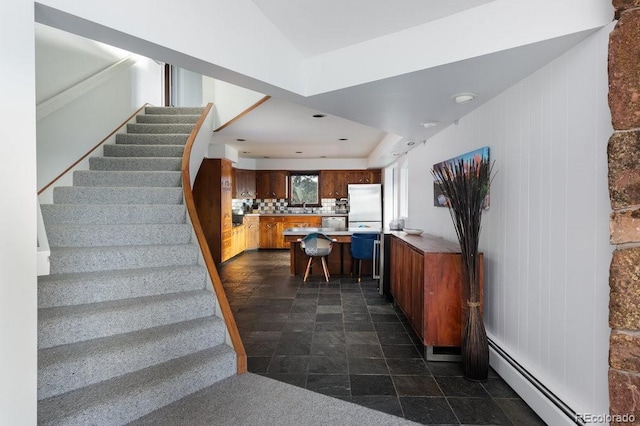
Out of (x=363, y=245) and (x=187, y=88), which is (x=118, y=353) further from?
→ (x=187, y=88)

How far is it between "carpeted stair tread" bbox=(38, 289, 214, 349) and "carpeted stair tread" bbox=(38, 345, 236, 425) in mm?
351

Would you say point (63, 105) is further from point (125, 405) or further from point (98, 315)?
point (125, 405)

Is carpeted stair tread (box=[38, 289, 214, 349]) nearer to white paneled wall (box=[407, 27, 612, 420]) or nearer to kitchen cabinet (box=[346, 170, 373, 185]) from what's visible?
white paneled wall (box=[407, 27, 612, 420])

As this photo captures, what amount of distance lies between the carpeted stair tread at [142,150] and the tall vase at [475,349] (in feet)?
12.5

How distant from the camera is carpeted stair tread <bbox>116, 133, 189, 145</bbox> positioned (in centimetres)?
438

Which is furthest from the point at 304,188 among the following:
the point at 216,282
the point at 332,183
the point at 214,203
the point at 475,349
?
the point at 475,349

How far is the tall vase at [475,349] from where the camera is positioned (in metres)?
2.38

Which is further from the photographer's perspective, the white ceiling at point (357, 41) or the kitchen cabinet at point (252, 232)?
the kitchen cabinet at point (252, 232)

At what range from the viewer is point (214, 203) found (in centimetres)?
650

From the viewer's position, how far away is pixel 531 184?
2.13 meters

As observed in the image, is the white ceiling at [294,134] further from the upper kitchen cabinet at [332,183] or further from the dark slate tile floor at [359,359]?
the dark slate tile floor at [359,359]

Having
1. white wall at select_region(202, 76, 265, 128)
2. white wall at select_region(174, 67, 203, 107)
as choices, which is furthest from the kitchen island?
white wall at select_region(174, 67, 203, 107)

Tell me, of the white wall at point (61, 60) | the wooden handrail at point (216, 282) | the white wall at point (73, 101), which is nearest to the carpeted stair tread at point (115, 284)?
the wooden handrail at point (216, 282)

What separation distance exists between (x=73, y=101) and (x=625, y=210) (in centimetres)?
492
